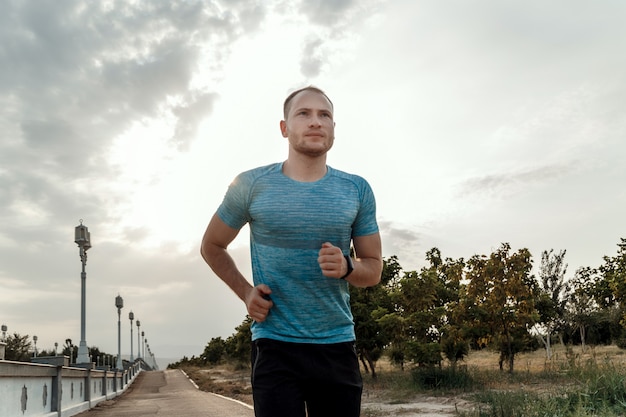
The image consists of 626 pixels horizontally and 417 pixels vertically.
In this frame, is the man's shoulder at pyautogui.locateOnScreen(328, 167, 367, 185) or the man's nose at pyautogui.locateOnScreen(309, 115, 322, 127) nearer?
the man's nose at pyautogui.locateOnScreen(309, 115, 322, 127)

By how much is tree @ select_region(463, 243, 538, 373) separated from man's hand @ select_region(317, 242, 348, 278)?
2187 cm

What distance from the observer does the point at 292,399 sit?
7.89ft

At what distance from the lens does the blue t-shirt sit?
8.14 feet

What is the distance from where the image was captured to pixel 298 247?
8.16 feet

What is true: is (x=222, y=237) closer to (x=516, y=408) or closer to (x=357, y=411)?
(x=357, y=411)

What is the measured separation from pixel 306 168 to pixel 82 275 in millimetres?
22877

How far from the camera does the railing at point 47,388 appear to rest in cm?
1196

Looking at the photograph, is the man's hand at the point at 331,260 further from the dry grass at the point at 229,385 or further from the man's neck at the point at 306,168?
the dry grass at the point at 229,385

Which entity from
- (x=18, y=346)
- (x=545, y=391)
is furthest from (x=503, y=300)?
(x=18, y=346)

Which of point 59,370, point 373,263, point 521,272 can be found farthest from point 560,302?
point 373,263

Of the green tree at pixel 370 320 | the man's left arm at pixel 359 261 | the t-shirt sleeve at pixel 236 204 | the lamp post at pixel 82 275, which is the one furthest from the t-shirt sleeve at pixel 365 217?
the lamp post at pixel 82 275

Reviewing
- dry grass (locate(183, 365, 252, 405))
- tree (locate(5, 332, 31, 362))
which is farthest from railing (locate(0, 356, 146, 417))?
tree (locate(5, 332, 31, 362))

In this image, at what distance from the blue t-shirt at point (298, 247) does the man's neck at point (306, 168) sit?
0.13 ft

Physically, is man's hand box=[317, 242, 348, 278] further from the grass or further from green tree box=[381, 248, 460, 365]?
green tree box=[381, 248, 460, 365]
